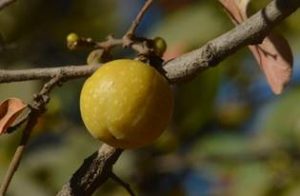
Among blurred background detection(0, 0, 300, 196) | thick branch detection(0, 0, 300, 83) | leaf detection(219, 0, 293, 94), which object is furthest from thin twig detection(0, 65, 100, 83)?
blurred background detection(0, 0, 300, 196)

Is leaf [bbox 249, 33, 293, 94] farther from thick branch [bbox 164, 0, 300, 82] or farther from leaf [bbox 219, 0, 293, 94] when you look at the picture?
thick branch [bbox 164, 0, 300, 82]

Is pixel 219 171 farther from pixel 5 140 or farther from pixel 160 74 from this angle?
pixel 160 74

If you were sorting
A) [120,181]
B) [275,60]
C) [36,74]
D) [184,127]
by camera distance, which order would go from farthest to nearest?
[184,127] < [275,60] < [120,181] < [36,74]

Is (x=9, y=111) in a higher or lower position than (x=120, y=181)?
higher

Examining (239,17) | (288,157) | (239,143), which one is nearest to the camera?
(239,17)

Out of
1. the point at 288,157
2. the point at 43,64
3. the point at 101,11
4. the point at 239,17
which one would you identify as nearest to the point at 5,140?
the point at 43,64

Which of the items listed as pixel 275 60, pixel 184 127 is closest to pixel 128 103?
pixel 275 60

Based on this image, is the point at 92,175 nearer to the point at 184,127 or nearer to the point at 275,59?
the point at 275,59
